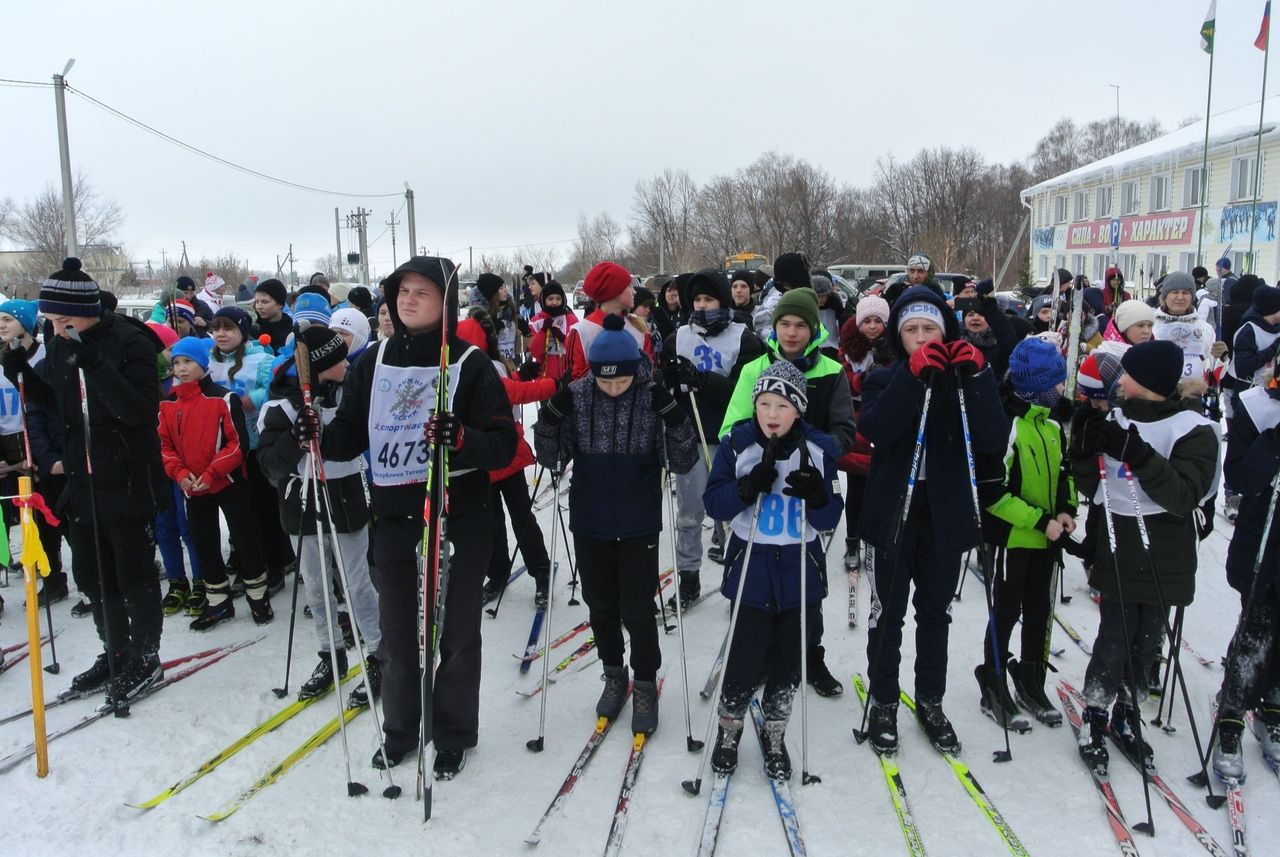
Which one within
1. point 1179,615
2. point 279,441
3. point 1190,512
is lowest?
point 1179,615

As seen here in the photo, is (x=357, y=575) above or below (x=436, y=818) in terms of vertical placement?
above

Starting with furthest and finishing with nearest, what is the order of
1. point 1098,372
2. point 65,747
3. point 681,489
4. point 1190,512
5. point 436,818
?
point 681,489
point 1098,372
point 65,747
point 1190,512
point 436,818

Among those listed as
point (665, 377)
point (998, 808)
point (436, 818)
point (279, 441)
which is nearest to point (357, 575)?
point (279, 441)

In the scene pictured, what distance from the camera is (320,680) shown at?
4375 millimetres

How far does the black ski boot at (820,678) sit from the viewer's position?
4.25m

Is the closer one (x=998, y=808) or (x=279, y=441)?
(x=998, y=808)

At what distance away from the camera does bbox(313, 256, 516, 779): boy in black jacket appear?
11.4 ft

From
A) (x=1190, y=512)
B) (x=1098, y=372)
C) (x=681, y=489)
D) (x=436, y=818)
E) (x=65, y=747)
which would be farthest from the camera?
(x=681, y=489)

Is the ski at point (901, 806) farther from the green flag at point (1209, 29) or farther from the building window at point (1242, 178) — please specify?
the building window at point (1242, 178)

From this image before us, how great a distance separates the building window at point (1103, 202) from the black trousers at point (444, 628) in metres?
37.9

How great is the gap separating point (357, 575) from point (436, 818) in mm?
1518

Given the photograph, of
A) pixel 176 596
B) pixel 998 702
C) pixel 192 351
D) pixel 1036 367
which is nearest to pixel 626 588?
pixel 998 702

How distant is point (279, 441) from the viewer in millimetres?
3666

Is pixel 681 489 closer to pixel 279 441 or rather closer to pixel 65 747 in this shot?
pixel 279 441
